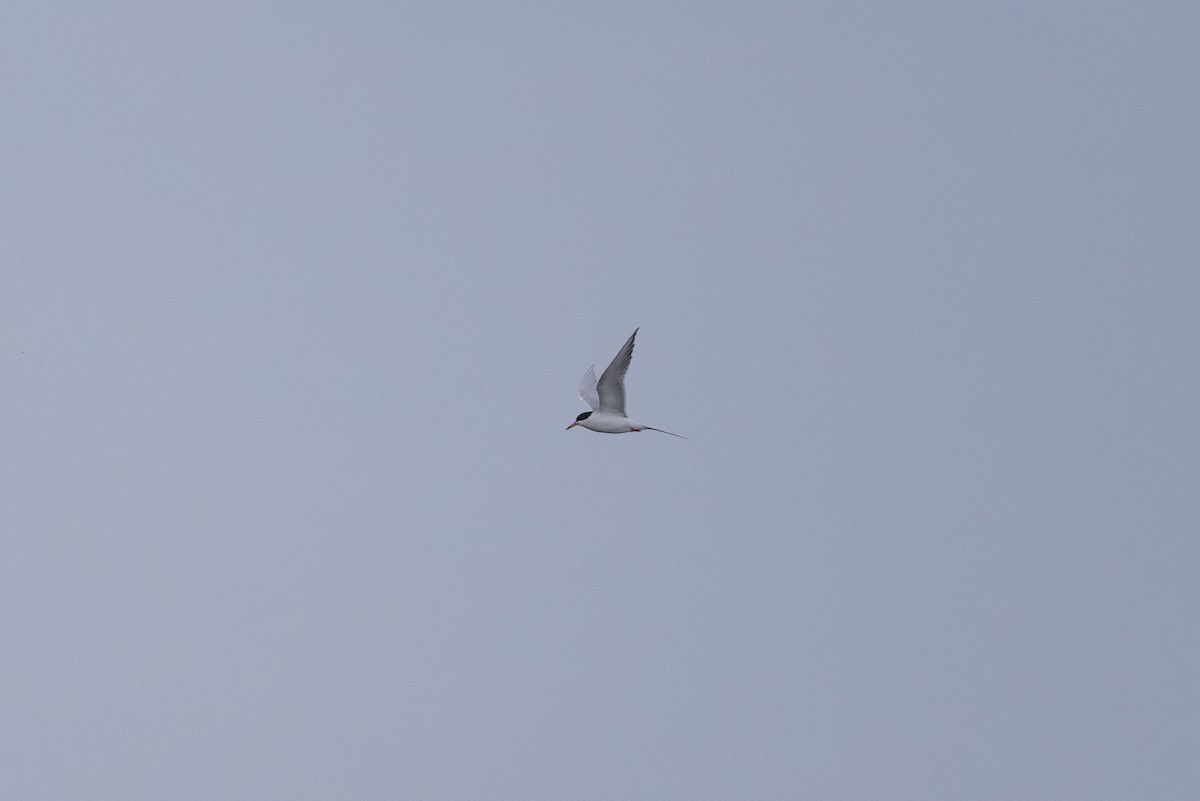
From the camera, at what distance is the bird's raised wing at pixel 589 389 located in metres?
95.5

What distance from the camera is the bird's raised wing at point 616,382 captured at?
9281 centimetres

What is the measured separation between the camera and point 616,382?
93.6 metres

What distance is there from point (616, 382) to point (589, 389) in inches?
92.0

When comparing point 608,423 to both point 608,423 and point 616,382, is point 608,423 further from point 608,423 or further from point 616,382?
point 616,382

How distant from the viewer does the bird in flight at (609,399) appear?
306ft

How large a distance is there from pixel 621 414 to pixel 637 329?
4528mm

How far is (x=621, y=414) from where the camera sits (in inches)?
3740

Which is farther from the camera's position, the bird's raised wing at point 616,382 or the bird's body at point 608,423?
the bird's body at point 608,423

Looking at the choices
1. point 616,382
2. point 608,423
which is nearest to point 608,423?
point 608,423

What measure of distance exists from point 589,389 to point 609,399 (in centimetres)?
159

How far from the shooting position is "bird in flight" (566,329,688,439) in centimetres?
9325

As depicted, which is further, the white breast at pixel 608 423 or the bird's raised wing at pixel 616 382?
the white breast at pixel 608 423

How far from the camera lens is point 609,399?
94375mm

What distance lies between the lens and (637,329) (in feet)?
300
